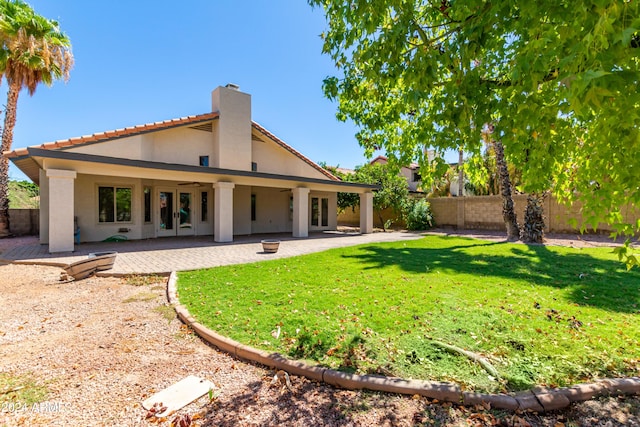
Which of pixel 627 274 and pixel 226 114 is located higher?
pixel 226 114

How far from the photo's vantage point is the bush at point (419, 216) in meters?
21.4

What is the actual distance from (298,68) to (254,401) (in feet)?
35.8

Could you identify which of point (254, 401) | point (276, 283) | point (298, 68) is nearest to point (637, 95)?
point (254, 401)

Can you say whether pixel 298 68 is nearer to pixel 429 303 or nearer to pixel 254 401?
pixel 429 303

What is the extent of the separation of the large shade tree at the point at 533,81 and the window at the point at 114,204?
543 inches

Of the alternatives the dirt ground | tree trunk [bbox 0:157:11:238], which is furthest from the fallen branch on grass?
tree trunk [bbox 0:157:11:238]

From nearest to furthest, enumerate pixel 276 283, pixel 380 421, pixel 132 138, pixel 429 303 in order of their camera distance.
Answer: pixel 380 421
pixel 429 303
pixel 276 283
pixel 132 138

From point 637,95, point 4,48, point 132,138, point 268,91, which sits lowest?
point 637,95

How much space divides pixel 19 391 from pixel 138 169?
400 inches

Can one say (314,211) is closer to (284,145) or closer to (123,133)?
(284,145)

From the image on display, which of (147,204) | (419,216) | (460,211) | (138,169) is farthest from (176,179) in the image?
(460,211)

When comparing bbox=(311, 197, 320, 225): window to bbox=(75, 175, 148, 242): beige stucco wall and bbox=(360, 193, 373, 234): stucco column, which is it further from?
bbox=(75, 175, 148, 242): beige stucco wall

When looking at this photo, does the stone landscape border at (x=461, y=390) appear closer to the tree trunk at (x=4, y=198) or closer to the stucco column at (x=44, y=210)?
the stucco column at (x=44, y=210)

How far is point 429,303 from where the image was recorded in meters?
5.14
